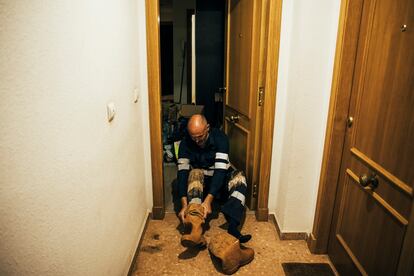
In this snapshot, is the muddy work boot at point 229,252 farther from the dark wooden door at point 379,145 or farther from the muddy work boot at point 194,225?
the dark wooden door at point 379,145

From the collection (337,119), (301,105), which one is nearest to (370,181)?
(337,119)

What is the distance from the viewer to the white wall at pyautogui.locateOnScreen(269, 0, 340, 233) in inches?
71.9

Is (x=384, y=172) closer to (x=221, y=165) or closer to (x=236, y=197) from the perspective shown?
(x=236, y=197)

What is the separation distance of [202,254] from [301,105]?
1186 millimetres

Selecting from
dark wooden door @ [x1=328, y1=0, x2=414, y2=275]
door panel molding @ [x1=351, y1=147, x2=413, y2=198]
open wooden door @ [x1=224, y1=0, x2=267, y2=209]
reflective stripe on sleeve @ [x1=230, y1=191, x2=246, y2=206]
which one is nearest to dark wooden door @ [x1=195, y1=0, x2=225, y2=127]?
open wooden door @ [x1=224, y1=0, x2=267, y2=209]

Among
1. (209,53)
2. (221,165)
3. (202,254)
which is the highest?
(209,53)

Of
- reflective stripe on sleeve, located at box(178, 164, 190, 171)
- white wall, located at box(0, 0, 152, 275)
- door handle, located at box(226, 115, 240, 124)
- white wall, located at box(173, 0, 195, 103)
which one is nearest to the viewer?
white wall, located at box(0, 0, 152, 275)

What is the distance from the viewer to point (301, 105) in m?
1.95

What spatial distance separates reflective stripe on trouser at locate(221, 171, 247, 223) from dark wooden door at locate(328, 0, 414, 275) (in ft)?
2.24

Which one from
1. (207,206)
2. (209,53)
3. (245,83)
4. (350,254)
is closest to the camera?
(350,254)

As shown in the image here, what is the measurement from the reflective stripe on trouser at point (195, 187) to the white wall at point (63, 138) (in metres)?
0.60

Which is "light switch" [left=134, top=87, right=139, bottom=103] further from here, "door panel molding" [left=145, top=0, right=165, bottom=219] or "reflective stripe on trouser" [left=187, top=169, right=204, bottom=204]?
"reflective stripe on trouser" [left=187, top=169, right=204, bottom=204]

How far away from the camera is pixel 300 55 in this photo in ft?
6.18

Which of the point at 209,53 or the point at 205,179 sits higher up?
the point at 209,53
